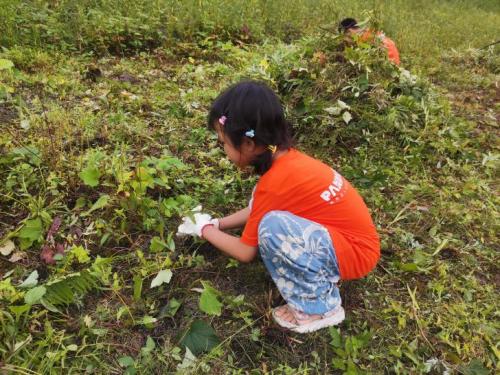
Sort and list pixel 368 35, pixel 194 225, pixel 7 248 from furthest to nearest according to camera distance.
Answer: pixel 368 35 → pixel 194 225 → pixel 7 248

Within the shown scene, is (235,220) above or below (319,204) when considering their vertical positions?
below

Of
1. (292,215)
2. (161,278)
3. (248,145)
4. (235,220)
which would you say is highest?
(248,145)

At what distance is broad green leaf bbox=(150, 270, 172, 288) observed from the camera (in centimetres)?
210

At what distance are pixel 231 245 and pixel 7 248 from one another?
1120mm

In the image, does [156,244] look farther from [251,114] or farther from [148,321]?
[251,114]

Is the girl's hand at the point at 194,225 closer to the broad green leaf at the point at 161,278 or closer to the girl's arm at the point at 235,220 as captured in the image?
the girl's arm at the point at 235,220

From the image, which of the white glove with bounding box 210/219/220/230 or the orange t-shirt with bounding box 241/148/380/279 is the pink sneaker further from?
the white glove with bounding box 210/219/220/230

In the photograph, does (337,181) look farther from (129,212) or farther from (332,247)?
(129,212)

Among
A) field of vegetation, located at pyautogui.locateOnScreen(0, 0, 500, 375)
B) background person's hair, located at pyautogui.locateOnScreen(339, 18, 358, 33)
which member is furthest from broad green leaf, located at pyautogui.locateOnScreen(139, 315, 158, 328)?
background person's hair, located at pyautogui.locateOnScreen(339, 18, 358, 33)

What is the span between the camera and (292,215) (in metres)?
1.91

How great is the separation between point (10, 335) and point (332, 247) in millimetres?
1387

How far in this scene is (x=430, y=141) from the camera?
3600 millimetres

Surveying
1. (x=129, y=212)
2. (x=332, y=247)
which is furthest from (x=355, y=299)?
(x=129, y=212)

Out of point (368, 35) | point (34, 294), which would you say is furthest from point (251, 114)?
point (368, 35)
